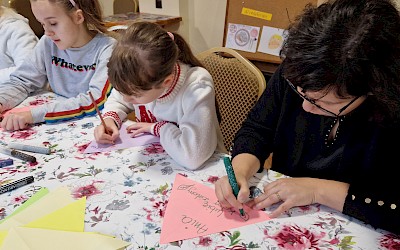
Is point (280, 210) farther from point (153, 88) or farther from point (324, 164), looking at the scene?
point (153, 88)

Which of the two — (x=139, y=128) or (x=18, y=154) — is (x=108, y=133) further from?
(x=18, y=154)

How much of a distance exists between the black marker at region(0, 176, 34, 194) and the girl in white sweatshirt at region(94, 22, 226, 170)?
228mm

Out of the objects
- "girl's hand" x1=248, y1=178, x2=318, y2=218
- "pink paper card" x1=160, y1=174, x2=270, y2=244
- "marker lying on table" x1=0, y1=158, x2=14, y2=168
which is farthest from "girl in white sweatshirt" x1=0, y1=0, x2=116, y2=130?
"girl's hand" x1=248, y1=178, x2=318, y2=218

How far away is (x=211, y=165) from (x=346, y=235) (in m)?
0.37

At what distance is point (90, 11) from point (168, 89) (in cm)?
65

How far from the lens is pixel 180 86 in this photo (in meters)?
1.11

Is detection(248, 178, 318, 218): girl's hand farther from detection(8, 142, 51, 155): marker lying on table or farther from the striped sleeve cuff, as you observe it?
detection(8, 142, 51, 155): marker lying on table

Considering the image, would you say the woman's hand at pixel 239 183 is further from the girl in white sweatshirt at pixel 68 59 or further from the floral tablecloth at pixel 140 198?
the girl in white sweatshirt at pixel 68 59

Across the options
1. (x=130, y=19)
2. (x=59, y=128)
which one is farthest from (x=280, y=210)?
(x=130, y=19)

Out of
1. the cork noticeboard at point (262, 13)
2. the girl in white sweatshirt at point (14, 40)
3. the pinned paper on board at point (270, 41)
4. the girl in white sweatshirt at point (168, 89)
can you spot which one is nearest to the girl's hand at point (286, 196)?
the girl in white sweatshirt at point (168, 89)

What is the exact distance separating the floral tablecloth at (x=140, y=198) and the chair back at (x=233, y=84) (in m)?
0.42

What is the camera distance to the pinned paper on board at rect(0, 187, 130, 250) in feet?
2.34

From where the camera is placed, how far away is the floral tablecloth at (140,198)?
0.70 metres

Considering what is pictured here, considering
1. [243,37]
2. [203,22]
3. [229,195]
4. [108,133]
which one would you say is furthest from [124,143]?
[203,22]
